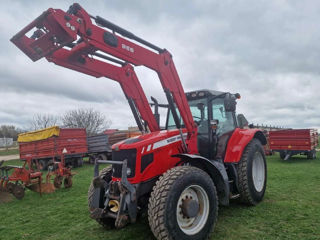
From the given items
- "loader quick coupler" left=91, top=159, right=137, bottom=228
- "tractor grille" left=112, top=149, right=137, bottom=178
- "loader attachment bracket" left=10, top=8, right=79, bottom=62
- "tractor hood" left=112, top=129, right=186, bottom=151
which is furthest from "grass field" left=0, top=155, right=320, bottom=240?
"loader attachment bracket" left=10, top=8, right=79, bottom=62

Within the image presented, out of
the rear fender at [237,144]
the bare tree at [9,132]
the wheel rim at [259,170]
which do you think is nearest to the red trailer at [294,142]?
the wheel rim at [259,170]

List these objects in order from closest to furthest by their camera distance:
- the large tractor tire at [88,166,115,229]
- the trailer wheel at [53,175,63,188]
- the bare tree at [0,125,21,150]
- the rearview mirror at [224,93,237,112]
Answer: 1. the large tractor tire at [88,166,115,229]
2. the rearview mirror at [224,93,237,112]
3. the trailer wheel at [53,175,63,188]
4. the bare tree at [0,125,21,150]

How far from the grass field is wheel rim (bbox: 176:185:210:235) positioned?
0.35 metres

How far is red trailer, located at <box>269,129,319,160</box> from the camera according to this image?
12.4 meters

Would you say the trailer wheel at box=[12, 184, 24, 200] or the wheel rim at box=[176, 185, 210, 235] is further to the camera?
the trailer wheel at box=[12, 184, 24, 200]

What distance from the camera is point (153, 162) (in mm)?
3660

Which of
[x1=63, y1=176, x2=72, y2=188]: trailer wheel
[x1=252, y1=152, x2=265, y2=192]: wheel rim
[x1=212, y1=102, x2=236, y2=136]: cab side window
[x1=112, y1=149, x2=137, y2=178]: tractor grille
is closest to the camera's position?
[x1=112, y1=149, x2=137, y2=178]: tractor grille

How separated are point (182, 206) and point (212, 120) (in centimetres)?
174

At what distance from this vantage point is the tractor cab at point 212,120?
4.48 m

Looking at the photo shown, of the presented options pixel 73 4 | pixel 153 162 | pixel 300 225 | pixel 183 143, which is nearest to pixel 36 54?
pixel 73 4

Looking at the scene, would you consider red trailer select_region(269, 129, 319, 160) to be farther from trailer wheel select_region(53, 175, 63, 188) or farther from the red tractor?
trailer wheel select_region(53, 175, 63, 188)

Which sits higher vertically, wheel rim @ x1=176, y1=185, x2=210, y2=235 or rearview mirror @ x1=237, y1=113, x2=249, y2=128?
rearview mirror @ x1=237, y1=113, x2=249, y2=128

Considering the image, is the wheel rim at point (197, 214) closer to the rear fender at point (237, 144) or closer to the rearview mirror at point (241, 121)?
the rear fender at point (237, 144)

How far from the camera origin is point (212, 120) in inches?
174
